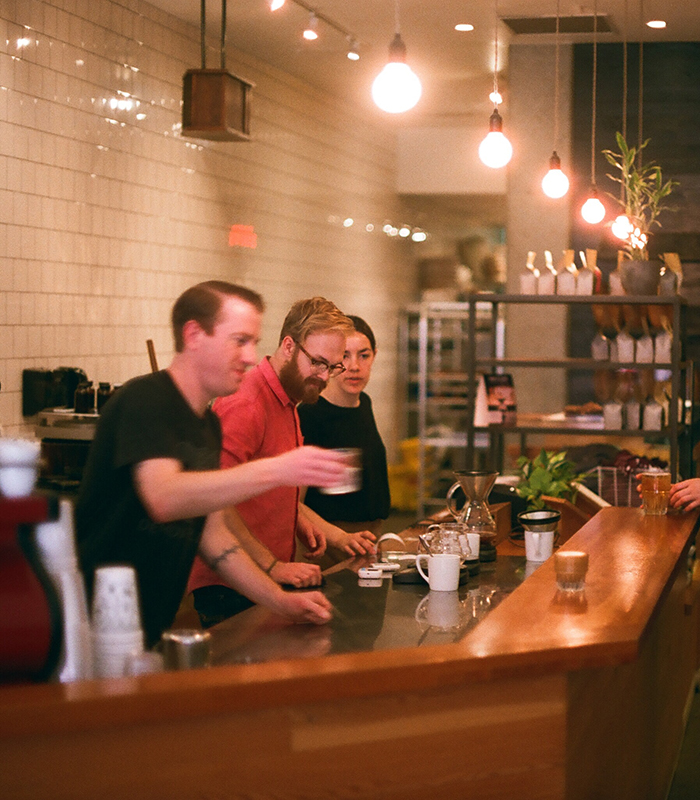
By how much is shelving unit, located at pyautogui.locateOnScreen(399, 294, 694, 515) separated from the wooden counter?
345 cm

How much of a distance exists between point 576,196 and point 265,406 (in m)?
5.28

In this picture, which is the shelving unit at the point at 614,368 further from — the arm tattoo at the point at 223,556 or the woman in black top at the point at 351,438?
the arm tattoo at the point at 223,556

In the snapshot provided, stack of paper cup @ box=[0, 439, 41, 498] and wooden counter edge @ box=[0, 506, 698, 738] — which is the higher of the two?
stack of paper cup @ box=[0, 439, 41, 498]

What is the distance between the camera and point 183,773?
1905mm

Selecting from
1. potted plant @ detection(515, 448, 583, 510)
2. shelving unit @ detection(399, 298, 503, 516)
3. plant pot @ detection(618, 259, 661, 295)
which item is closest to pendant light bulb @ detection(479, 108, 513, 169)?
plant pot @ detection(618, 259, 661, 295)

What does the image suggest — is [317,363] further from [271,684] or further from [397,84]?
[271,684]

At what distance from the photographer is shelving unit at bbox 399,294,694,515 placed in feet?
18.8

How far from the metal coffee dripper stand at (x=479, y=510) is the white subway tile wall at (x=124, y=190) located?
2.69 m

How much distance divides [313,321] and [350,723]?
1636 millimetres

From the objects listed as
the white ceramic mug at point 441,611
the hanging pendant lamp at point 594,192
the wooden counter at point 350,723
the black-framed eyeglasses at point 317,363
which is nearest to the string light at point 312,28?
the hanging pendant lamp at point 594,192

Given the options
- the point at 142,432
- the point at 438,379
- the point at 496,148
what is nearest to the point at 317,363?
the point at 142,432

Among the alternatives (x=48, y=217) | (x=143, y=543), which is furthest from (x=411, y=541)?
(x=48, y=217)

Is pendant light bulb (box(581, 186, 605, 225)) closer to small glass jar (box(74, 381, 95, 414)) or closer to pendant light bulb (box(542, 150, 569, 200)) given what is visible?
pendant light bulb (box(542, 150, 569, 200))

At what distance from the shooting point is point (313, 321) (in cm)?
339
